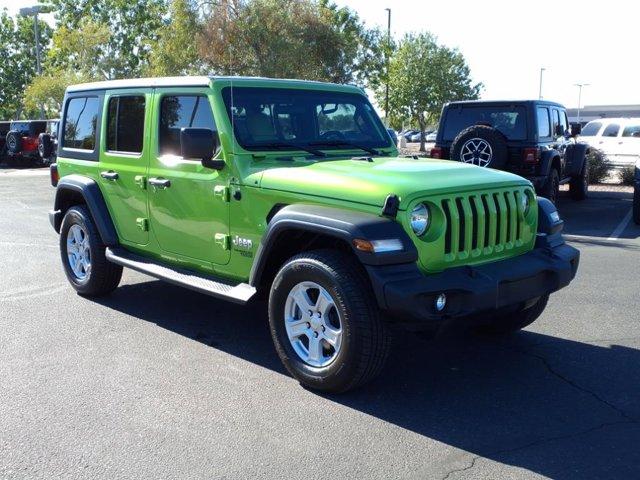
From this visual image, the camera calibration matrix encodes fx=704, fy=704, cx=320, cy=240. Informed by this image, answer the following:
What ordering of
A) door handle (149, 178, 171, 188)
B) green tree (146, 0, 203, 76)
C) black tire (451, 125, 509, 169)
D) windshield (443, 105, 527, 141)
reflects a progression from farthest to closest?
green tree (146, 0, 203, 76) < windshield (443, 105, 527, 141) < black tire (451, 125, 509, 169) < door handle (149, 178, 171, 188)

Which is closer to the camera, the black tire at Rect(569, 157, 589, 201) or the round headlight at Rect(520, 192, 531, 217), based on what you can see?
the round headlight at Rect(520, 192, 531, 217)

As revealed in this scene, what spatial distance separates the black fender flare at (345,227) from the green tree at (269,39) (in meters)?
17.8

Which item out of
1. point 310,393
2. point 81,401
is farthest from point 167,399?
point 310,393

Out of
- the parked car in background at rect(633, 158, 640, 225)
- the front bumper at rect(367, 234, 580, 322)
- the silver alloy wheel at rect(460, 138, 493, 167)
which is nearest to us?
the front bumper at rect(367, 234, 580, 322)

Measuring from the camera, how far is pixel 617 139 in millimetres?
19594

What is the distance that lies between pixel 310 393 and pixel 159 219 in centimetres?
199

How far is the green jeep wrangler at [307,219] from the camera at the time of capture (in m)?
3.94

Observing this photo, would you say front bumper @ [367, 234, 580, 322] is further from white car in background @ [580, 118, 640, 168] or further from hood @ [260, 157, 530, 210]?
white car in background @ [580, 118, 640, 168]

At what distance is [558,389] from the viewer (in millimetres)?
4332

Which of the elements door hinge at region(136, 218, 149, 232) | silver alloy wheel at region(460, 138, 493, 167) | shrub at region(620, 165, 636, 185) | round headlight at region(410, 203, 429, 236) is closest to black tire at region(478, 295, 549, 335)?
round headlight at region(410, 203, 429, 236)

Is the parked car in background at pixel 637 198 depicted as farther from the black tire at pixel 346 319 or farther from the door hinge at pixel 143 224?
the black tire at pixel 346 319

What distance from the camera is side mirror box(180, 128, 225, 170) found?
179 inches

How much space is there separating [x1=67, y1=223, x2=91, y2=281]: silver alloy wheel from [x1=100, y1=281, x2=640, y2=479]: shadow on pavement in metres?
0.89

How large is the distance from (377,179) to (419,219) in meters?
0.37
